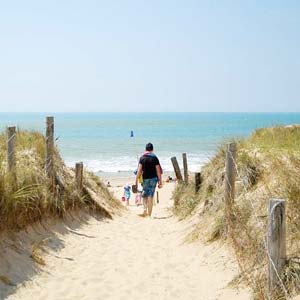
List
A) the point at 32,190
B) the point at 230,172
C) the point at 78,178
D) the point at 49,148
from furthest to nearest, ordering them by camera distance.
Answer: the point at 78,178
the point at 49,148
the point at 32,190
the point at 230,172

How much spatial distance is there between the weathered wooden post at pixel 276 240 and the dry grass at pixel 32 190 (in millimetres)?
4369

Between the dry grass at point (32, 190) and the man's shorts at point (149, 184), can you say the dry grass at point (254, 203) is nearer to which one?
the man's shorts at point (149, 184)

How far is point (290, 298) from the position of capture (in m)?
4.77

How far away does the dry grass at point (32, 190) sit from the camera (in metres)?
7.91

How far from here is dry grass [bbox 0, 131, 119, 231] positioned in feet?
25.9

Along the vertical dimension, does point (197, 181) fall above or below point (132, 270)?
above

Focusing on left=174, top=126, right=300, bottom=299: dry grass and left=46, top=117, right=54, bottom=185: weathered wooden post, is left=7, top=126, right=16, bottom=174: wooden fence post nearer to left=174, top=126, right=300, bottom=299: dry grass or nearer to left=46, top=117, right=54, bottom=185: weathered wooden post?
left=46, top=117, right=54, bottom=185: weathered wooden post

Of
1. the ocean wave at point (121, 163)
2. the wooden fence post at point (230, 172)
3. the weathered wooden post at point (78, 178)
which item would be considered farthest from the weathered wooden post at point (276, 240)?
the ocean wave at point (121, 163)

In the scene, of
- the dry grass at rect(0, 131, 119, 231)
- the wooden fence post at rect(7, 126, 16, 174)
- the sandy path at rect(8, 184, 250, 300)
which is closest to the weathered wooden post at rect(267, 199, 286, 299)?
the sandy path at rect(8, 184, 250, 300)

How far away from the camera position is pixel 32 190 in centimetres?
886

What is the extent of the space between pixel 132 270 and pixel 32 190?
255 cm

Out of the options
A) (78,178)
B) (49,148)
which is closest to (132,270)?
(49,148)

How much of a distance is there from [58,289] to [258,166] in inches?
184

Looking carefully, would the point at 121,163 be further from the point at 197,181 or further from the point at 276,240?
the point at 276,240
